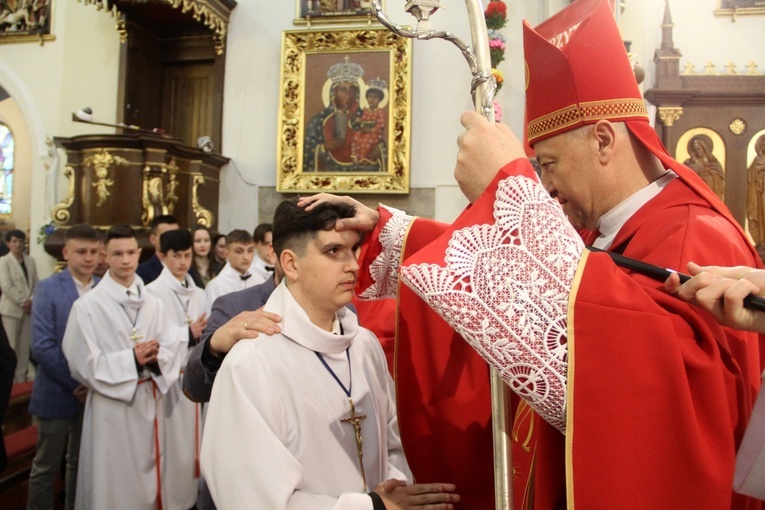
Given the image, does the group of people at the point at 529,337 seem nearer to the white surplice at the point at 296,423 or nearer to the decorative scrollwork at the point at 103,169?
the white surplice at the point at 296,423

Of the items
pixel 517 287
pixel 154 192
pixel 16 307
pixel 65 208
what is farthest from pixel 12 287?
pixel 517 287

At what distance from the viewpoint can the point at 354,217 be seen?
6.18 ft

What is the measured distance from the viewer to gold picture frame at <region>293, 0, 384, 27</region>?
8602mm

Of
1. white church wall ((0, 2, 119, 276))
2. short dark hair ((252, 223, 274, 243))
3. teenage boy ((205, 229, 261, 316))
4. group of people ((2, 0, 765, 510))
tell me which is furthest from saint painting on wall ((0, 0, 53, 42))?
group of people ((2, 0, 765, 510))

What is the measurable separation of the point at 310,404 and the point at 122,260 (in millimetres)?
2737

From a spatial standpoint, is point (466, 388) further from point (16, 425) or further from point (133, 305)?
point (16, 425)

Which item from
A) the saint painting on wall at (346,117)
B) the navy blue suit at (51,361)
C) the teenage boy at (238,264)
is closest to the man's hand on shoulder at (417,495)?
the navy blue suit at (51,361)

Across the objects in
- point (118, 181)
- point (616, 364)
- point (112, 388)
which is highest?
point (118, 181)

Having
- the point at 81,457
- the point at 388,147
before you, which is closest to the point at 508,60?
the point at 388,147

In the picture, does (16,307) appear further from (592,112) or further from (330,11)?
(592,112)

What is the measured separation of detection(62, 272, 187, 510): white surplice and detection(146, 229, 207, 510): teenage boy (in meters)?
0.13

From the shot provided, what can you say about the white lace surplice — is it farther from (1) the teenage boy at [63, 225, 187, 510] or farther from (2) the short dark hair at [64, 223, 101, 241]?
(2) the short dark hair at [64, 223, 101, 241]

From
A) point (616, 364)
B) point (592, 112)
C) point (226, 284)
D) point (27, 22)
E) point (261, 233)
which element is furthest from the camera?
point (27, 22)

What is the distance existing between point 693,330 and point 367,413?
99 cm
